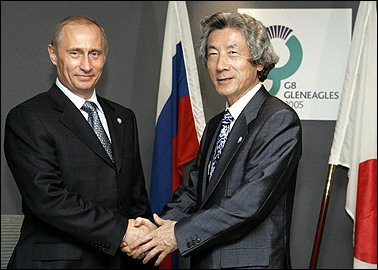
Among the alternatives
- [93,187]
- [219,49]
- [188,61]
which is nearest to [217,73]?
[219,49]

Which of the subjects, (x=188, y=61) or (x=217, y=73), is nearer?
(x=217, y=73)

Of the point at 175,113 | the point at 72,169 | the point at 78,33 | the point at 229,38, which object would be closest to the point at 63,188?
the point at 72,169

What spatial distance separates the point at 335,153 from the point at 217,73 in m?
1.39

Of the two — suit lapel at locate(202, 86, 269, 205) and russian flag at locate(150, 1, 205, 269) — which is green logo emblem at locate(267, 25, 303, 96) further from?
suit lapel at locate(202, 86, 269, 205)

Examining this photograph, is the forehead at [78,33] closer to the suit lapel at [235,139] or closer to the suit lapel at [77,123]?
the suit lapel at [77,123]

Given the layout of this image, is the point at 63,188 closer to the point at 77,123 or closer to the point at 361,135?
the point at 77,123

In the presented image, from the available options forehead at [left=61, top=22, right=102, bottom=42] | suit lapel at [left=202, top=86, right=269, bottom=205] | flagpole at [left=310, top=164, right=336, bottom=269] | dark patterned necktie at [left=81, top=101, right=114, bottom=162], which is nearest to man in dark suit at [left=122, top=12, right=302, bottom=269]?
suit lapel at [left=202, top=86, right=269, bottom=205]

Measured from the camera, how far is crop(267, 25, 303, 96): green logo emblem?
393 centimetres

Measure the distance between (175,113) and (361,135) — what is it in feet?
4.06

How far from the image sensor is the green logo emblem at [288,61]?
3930 mm

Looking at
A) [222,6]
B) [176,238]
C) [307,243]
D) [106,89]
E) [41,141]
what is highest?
[222,6]

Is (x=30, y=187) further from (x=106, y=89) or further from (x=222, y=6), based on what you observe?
(x=222, y=6)

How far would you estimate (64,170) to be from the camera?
8.15ft

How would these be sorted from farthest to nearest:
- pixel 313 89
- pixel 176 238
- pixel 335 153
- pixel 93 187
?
pixel 313 89 → pixel 335 153 → pixel 93 187 → pixel 176 238
